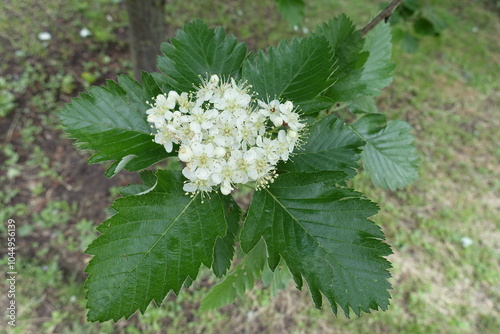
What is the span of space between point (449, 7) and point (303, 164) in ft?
17.3

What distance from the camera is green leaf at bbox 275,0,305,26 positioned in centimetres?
214

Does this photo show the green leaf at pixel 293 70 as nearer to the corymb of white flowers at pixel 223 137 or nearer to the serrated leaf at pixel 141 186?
the corymb of white flowers at pixel 223 137

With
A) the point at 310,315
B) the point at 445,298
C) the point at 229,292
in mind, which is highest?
the point at 229,292

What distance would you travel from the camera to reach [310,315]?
Answer: 2727mm

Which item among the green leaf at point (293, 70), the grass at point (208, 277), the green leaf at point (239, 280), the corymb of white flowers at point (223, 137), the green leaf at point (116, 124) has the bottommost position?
the grass at point (208, 277)

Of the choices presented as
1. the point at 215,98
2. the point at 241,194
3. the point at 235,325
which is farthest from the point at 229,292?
the point at 241,194

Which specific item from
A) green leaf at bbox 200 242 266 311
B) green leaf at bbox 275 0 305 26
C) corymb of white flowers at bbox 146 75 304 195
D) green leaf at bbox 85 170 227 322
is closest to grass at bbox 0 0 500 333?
green leaf at bbox 200 242 266 311

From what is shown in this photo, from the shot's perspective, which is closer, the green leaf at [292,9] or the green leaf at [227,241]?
the green leaf at [227,241]

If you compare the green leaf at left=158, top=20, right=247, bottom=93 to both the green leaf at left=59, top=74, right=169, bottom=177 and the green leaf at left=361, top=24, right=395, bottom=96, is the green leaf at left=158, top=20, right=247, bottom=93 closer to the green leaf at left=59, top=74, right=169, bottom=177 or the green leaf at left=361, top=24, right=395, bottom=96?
the green leaf at left=59, top=74, right=169, bottom=177

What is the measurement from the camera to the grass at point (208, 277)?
2.68 m

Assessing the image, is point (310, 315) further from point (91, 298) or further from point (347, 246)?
point (91, 298)

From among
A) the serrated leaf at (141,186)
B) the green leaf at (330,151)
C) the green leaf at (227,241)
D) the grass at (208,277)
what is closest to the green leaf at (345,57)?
the green leaf at (330,151)

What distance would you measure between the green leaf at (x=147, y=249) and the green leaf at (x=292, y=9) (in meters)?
1.57

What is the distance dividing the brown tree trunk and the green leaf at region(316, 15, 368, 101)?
1.77 m
